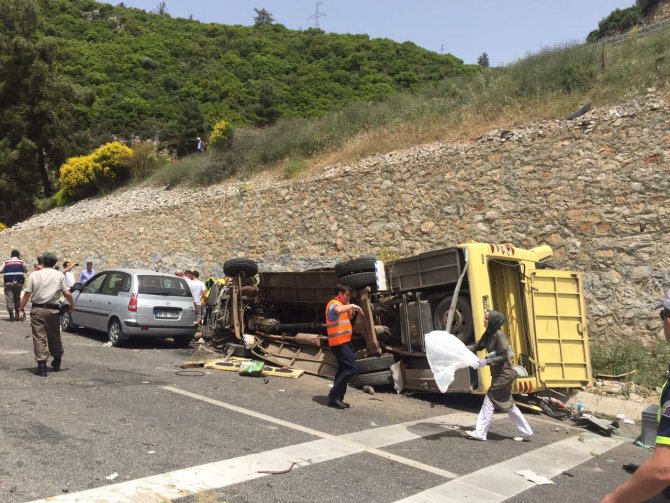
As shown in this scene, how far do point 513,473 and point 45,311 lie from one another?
6.58 meters

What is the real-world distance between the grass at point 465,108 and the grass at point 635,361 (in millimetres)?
6055

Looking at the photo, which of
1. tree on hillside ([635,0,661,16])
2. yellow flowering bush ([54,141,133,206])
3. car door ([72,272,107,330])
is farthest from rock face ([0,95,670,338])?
tree on hillside ([635,0,661,16])

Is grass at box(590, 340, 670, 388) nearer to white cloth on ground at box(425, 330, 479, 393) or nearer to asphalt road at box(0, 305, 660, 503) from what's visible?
asphalt road at box(0, 305, 660, 503)

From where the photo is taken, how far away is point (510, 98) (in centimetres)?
1584

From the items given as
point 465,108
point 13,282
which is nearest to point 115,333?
point 13,282

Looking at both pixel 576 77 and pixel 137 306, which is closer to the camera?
pixel 137 306

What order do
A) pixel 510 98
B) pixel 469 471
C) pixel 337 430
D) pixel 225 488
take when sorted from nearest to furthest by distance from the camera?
pixel 225 488
pixel 469 471
pixel 337 430
pixel 510 98

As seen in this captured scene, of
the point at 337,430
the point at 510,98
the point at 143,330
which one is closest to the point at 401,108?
the point at 510,98

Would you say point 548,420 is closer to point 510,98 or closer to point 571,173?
point 571,173

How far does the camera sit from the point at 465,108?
17.0m

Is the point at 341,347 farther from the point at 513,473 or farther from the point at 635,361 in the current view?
the point at 635,361

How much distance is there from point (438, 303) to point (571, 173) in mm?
4958

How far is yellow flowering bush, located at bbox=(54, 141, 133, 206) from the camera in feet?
94.9

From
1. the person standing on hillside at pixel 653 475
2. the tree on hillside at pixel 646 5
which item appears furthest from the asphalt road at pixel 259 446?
the tree on hillside at pixel 646 5
